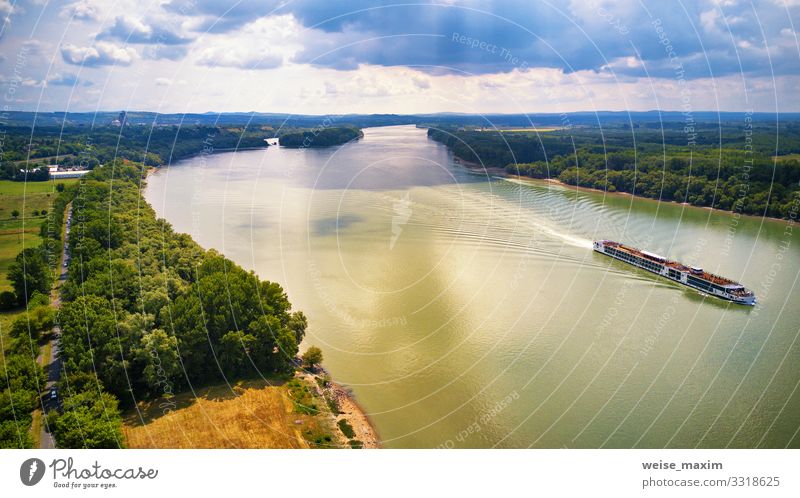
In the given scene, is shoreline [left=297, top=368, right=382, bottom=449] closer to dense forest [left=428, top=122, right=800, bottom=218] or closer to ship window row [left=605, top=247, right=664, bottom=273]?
ship window row [left=605, top=247, right=664, bottom=273]

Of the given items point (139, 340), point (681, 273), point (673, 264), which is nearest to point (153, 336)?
point (139, 340)

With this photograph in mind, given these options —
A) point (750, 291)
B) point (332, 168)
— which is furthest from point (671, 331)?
point (332, 168)

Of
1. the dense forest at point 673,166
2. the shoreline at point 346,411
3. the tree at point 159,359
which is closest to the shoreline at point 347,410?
the shoreline at point 346,411

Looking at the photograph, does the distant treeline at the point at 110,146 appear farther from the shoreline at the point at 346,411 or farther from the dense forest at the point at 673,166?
the shoreline at the point at 346,411

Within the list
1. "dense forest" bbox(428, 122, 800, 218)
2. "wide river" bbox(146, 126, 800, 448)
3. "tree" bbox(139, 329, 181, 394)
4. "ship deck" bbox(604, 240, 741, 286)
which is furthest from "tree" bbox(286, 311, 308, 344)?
"dense forest" bbox(428, 122, 800, 218)

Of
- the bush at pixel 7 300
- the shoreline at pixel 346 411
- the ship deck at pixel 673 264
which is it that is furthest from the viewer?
the ship deck at pixel 673 264

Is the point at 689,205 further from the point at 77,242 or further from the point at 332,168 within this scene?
the point at 77,242
